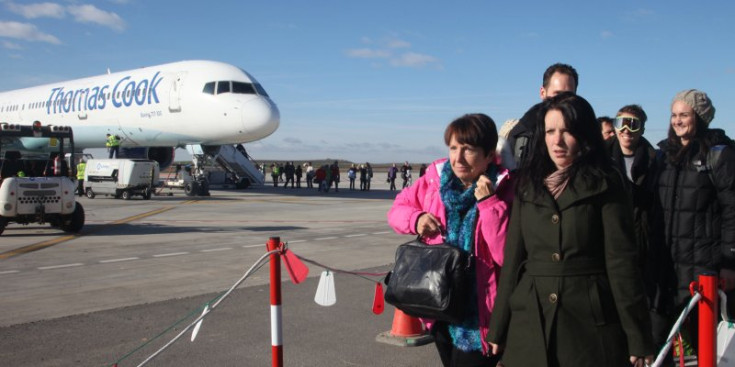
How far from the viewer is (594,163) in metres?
2.74

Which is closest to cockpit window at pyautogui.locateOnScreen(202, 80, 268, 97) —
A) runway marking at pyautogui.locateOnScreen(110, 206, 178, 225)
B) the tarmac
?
runway marking at pyautogui.locateOnScreen(110, 206, 178, 225)

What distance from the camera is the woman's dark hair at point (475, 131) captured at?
304 cm

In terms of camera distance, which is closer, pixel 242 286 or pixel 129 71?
pixel 242 286

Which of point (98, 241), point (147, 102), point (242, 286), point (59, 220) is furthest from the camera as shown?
point (147, 102)

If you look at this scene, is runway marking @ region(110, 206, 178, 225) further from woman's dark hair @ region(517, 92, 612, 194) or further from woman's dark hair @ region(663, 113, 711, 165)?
woman's dark hair @ region(517, 92, 612, 194)

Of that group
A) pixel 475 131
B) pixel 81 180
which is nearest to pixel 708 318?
pixel 475 131

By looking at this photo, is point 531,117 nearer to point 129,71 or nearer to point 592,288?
point 592,288

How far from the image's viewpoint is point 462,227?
3090 millimetres

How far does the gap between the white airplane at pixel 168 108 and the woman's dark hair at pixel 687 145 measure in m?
18.6

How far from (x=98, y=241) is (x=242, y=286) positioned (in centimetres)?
544

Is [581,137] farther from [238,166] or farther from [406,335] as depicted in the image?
[238,166]

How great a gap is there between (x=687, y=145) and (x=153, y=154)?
27108 millimetres

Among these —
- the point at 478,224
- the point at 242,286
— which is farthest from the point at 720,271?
the point at 242,286

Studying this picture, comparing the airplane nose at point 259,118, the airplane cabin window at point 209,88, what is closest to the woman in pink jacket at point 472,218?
the airplane nose at point 259,118
